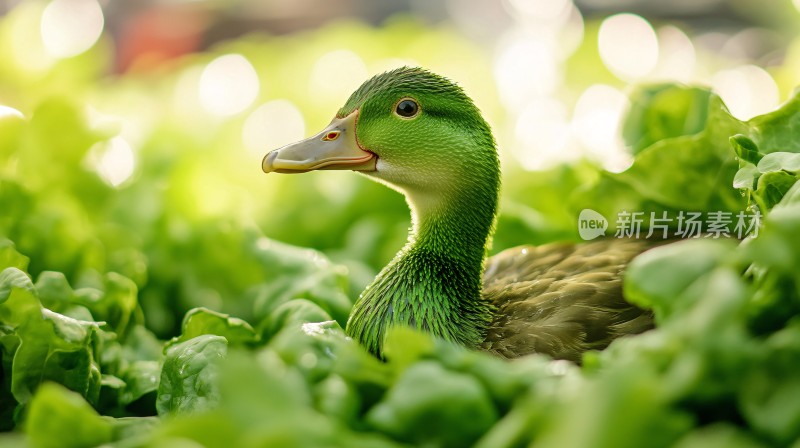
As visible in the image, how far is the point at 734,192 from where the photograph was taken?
59.6 inches

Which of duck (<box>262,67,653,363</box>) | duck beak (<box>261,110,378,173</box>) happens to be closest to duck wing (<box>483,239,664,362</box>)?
duck (<box>262,67,653,363</box>)

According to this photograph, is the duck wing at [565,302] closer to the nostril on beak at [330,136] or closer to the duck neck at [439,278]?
the duck neck at [439,278]

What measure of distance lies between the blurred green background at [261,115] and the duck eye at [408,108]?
311 mm

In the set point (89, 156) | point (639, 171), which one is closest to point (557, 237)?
point (639, 171)

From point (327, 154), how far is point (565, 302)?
474 mm

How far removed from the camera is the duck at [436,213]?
145cm

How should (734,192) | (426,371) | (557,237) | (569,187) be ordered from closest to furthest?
(426,371) → (734,192) → (557,237) → (569,187)

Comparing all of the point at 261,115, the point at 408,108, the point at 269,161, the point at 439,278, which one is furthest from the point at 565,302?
the point at 261,115

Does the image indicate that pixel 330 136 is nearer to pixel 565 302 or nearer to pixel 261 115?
pixel 565 302

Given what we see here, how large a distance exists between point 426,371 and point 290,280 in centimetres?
83

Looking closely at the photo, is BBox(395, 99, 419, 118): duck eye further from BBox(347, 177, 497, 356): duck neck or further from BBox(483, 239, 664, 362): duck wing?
BBox(483, 239, 664, 362): duck wing

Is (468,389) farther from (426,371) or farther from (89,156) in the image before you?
(89,156)

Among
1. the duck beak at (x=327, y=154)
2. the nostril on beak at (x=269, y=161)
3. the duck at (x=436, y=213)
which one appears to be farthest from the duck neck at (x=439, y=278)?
the nostril on beak at (x=269, y=161)

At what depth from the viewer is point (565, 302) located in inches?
53.5
